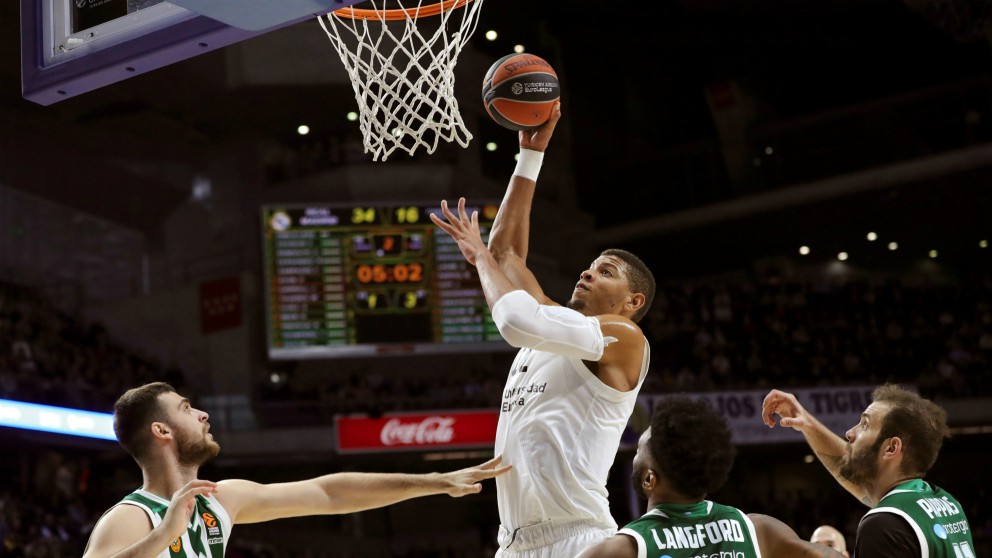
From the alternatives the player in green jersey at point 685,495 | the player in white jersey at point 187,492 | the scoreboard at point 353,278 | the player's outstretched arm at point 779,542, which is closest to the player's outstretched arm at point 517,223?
the player in white jersey at point 187,492

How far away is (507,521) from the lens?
4.05 metres

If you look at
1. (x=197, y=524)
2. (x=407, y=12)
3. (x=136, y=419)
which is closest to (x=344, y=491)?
(x=197, y=524)

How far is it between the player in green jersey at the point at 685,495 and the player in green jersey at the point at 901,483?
36 cm

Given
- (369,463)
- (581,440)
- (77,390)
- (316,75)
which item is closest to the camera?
(581,440)

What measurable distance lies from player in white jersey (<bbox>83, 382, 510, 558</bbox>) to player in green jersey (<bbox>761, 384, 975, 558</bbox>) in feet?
3.87

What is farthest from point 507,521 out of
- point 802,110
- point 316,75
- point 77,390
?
point 802,110

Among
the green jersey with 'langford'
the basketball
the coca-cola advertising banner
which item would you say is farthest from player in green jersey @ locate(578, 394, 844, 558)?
the coca-cola advertising banner

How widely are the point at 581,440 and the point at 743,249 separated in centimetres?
1942

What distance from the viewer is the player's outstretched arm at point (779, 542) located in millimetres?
3201

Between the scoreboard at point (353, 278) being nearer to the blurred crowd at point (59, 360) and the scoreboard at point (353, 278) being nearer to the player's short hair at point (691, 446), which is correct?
the blurred crowd at point (59, 360)

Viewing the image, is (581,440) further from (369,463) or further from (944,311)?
(944,311)

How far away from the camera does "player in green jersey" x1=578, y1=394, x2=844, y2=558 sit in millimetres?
3080

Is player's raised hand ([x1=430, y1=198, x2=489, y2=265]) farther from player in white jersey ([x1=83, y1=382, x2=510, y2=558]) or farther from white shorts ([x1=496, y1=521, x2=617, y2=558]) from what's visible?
white shorts ([x1=496, y1=521, x2=617, y2=558])

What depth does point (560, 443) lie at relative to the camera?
13.0 feet
